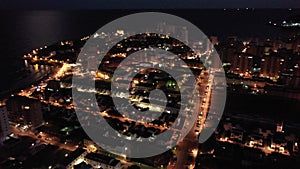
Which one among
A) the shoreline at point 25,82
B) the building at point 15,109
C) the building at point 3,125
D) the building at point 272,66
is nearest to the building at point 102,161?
the building at point 3,125

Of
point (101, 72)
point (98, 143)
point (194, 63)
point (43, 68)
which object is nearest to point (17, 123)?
point (98, 143)

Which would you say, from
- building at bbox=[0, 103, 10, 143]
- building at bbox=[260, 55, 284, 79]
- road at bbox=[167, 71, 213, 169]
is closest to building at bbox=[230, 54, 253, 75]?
building at bbox=[260, 55, 284, 79]

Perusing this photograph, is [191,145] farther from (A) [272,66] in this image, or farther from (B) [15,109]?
(A) [272,66]

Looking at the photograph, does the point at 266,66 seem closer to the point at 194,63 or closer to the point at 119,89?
the point at 194,63

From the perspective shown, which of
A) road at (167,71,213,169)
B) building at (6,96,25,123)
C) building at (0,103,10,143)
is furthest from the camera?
building at (6,96,25,123)

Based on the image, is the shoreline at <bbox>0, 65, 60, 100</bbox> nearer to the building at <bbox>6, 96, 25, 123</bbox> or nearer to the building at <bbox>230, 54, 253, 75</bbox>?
the building at <bbox>6, 96, 25, 123</bbox>
